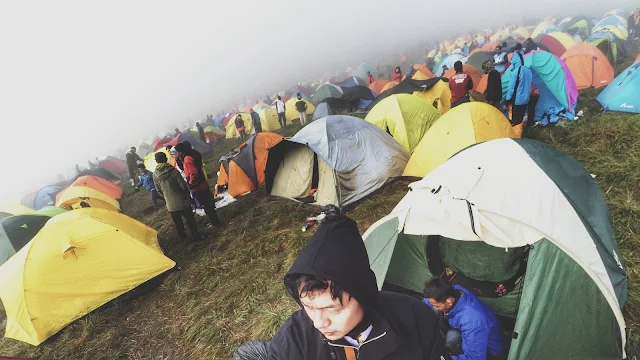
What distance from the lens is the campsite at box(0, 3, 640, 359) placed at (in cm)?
277

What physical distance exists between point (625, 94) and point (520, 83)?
3.05 meters

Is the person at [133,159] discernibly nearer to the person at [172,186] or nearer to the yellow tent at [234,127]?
the yellow tent at [234,127]

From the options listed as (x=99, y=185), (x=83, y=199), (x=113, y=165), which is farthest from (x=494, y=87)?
(x=113, y=165)

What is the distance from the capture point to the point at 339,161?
6.67 metres

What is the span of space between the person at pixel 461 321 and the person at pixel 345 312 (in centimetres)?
121

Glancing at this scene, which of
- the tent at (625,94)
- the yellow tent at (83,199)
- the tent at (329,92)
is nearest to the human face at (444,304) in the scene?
the tent at (625,94)

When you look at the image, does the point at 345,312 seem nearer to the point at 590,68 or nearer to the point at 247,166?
the point at 247,166

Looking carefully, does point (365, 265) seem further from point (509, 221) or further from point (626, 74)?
point (626, 74)

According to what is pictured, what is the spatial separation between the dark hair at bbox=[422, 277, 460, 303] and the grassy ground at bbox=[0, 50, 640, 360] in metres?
2.00

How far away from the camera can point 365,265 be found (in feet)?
4.27

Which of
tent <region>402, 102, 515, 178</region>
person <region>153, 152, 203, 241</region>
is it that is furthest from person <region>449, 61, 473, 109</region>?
person <region>153, 152, 203, 241</region>

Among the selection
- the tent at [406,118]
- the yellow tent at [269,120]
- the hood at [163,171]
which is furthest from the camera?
the yellow tent at [269,120]

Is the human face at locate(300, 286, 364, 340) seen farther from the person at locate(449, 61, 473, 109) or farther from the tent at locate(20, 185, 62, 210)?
the tent at locate(20, 185, 62, 210)

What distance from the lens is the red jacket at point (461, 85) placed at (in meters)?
7.73
